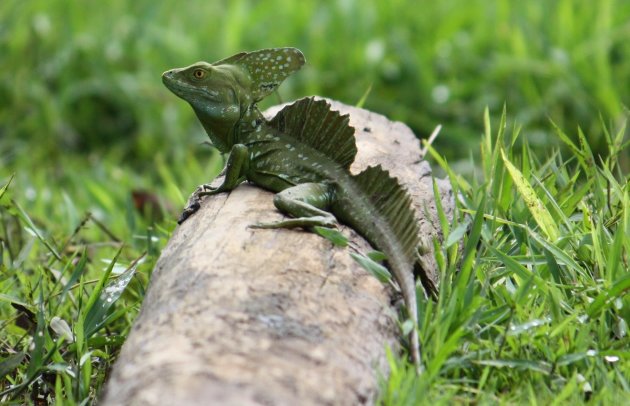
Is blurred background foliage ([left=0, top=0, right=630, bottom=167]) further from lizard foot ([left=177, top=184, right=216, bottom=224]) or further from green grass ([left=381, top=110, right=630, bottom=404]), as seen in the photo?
lizard foot ([left=177, top=184, right=216, bottom=224])

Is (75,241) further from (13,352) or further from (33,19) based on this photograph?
(33,19)

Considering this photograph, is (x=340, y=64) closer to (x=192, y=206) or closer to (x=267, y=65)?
(x=267, y=65)

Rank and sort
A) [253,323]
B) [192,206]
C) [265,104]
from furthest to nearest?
[265,104]
[192,206]
[253,323]

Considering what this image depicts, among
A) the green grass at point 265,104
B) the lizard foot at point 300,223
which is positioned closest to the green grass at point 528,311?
the green grass at point 265,104

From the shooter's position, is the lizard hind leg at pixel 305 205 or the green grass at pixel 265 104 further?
the green grass at pixel 265 104

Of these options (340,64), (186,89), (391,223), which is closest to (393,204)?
(391,223)

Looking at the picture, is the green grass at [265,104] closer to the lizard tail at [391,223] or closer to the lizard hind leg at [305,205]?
the lizard tail at [391,223]

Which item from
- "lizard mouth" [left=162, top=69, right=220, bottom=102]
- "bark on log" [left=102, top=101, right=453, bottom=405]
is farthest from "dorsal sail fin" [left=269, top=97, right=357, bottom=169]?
"bark on log" [left=102, top=101, right=453, bottom=405]
